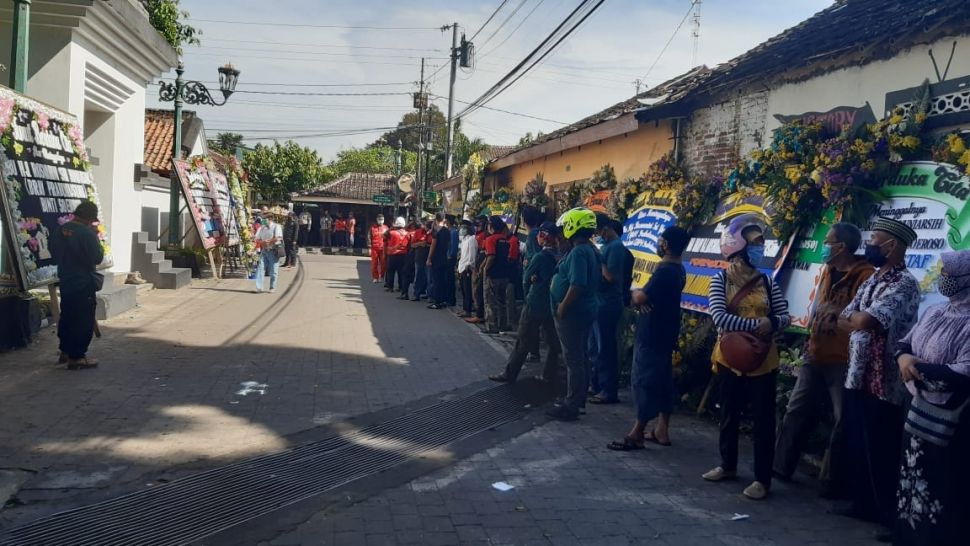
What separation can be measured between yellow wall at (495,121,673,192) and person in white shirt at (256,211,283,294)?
5.82m

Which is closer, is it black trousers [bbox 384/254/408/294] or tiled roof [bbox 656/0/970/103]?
tiled roof [bbox 656/0/970/103]

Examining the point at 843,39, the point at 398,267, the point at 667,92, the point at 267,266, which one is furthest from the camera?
the point at 398,267

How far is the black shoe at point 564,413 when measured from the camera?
23.5 feet

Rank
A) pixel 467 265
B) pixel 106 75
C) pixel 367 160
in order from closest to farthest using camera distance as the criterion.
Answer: pixel 106 75
pixel 467 265
pixel 367 160

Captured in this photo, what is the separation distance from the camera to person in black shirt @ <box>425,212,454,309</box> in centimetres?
1591

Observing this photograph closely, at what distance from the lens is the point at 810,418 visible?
5.51 m

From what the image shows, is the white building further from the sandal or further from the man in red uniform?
the sandal

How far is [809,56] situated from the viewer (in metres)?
7.53

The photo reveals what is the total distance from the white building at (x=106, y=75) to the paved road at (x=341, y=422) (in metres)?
4.01

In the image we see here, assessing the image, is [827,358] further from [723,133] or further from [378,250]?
[378,250]

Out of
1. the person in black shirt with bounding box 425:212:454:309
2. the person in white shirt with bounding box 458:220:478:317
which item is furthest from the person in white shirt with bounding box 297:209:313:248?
the person in white shirt with bounding box 458:220:478:317

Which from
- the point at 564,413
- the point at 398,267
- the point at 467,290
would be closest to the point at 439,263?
the point at 467,290

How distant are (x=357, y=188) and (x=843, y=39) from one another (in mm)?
40688

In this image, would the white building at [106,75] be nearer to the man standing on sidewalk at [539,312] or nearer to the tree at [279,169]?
the man standing on sidewalk at [539,312]
